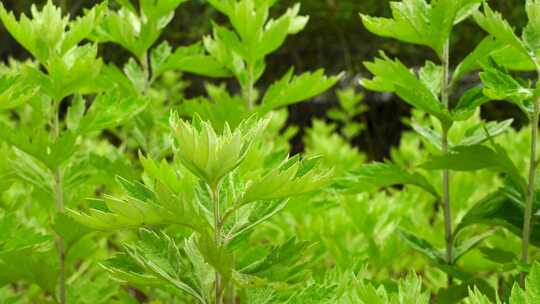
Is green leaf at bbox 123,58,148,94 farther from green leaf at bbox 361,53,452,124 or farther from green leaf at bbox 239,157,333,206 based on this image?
green leaf at bbox 239,157,333,206

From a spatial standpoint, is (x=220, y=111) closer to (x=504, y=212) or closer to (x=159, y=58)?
(x=159, y=58)

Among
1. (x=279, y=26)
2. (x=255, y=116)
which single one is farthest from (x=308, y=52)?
(x=255, y=116)

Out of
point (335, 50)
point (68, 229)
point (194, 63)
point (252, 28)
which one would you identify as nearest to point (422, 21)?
point (252, 28)

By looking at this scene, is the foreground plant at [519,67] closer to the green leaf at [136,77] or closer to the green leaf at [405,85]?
the green leaf at [405,85]

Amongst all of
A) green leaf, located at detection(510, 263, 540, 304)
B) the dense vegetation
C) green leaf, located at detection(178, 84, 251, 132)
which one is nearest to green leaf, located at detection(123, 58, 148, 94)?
the dense vegetation

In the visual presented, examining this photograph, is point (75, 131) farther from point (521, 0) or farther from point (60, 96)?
point (521, 0)

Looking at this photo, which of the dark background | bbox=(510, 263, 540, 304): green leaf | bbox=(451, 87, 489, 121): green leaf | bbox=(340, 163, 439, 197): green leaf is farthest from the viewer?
the dark background

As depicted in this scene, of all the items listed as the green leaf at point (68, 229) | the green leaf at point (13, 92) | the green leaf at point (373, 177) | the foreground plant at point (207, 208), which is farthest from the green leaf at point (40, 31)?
the green leaf at point (373, 177)
